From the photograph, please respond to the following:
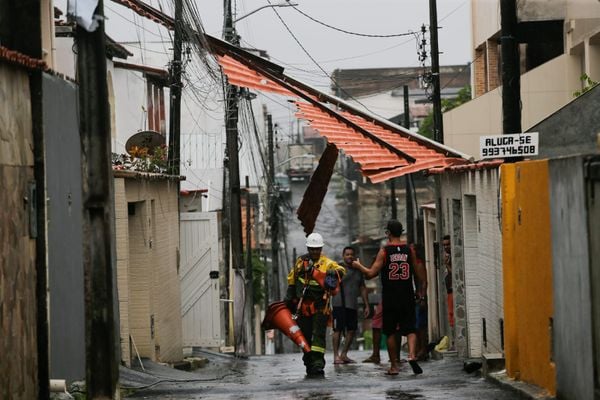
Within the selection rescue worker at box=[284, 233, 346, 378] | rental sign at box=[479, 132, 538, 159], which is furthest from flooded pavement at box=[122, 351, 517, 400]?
rental sign at box=[479, 132, 538, 159]

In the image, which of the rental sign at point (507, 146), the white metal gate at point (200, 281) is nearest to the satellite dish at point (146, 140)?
the white metal gate at point (200, 281)

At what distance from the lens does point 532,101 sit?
27.3m

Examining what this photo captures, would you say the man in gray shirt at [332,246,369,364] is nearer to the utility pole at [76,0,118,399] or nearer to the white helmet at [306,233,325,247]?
the white helmet at [306,233,325,247]

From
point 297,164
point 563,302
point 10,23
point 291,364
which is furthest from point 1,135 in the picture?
point 297,164

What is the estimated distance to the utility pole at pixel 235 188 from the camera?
2641cm

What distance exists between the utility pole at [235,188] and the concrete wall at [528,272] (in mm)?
14093

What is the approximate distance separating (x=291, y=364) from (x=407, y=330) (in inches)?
270

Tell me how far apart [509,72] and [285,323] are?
428 centimetres

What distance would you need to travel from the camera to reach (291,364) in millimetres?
21094

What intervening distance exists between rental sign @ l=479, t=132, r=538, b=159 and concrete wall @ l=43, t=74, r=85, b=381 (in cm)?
445

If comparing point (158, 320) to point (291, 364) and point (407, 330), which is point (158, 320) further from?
point (407, 330)

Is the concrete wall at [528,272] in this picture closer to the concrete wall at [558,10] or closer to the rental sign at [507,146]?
the rental sign at [507,146]

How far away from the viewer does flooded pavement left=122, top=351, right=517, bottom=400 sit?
12.0 m

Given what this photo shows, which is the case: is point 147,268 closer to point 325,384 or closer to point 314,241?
point 314,241
